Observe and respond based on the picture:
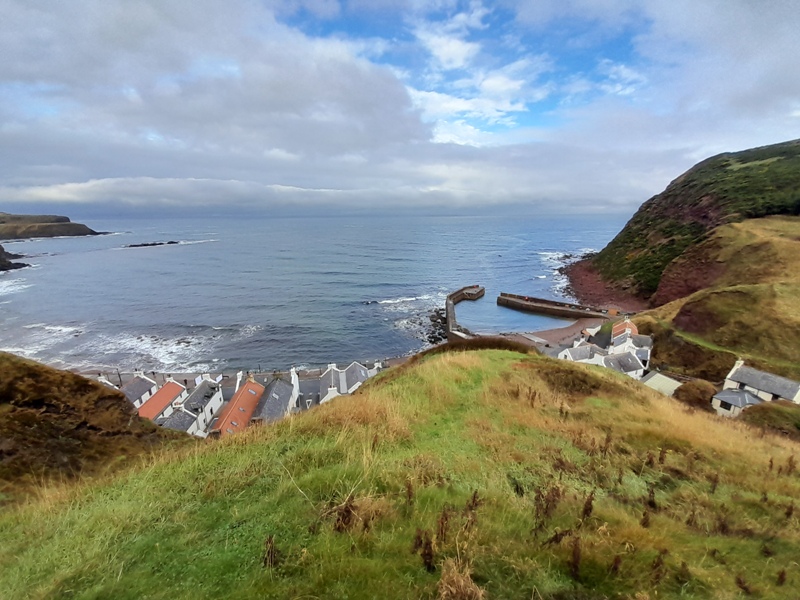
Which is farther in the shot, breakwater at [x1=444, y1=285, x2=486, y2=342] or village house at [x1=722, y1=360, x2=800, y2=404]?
breakwater at [x1=444, y1=285, x2=486, y2=342]

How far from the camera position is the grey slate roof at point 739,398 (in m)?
25.2

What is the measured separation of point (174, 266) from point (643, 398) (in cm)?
12602

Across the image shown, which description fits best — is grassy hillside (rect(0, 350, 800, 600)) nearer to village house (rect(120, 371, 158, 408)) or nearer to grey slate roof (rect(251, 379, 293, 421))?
grey slate roof (rect(251, 379, 293, 421))

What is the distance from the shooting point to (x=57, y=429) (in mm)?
7098

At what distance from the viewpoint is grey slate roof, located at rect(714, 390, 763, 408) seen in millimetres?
25250

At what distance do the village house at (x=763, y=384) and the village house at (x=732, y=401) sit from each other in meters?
1.20

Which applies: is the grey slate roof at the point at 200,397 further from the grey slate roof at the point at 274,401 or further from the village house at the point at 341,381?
the village house at the point at 341,381

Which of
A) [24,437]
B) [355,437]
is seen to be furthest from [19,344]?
[355,437]

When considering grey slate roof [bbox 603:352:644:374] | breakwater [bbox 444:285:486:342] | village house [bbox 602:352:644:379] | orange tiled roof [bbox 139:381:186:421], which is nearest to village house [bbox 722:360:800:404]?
village house [bbox 602:352:644:379]

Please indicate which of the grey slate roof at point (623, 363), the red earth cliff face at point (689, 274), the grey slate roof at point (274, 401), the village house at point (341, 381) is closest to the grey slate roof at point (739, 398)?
the grey slate roof at point (623, 363)

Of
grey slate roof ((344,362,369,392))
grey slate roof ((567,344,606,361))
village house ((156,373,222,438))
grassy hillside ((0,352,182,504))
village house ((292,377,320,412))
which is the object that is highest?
grassy hillside ((0,352,182,504))

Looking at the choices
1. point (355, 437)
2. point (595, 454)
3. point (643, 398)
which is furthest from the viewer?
point (643, 398)

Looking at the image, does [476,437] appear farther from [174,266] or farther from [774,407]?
[174,266]

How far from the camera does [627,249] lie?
87500mm
